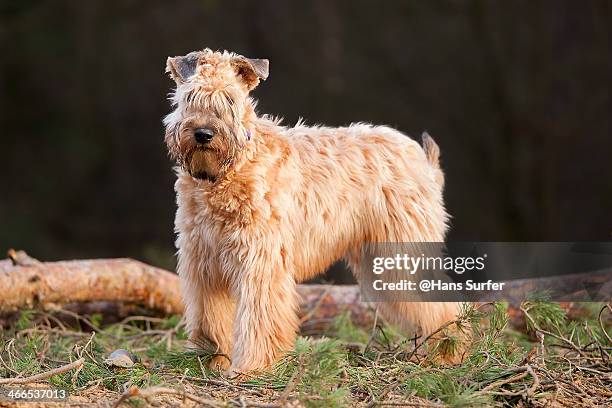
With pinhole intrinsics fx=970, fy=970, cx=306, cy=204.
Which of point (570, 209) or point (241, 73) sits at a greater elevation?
point (570, 209)

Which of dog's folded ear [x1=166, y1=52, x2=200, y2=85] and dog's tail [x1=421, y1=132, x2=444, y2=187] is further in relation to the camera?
dog's tail [x1=421, y1=132, x2=444, y2=187]

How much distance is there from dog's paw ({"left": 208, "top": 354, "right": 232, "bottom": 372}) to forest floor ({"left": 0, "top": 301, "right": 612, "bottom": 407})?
9 centimetres

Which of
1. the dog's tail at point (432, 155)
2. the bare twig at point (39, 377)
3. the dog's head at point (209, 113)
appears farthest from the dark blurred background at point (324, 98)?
the bare twig at point (39, 377)

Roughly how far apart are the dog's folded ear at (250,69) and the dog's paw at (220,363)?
1597 millimetres

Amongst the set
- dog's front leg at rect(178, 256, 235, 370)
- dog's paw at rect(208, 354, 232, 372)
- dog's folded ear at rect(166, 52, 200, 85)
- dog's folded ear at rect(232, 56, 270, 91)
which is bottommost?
dog's paw at rect(208, 354, 232, 372)

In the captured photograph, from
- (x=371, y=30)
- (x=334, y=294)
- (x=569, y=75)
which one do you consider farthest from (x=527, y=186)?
(x=334, y=294)

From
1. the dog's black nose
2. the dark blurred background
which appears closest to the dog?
the dog's black nose

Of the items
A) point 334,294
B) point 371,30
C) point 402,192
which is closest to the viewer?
point 402,192

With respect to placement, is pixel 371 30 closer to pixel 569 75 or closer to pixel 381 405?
pixel 569 75

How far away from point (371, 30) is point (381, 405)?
10.3 meters

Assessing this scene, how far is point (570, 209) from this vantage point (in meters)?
12.0

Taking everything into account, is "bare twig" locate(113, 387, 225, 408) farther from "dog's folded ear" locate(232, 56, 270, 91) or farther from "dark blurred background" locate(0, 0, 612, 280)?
"dark blurred background" locate(0, 0, 612, 280)

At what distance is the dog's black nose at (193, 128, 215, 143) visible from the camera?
518 centimetres

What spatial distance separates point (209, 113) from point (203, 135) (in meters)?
0.15
